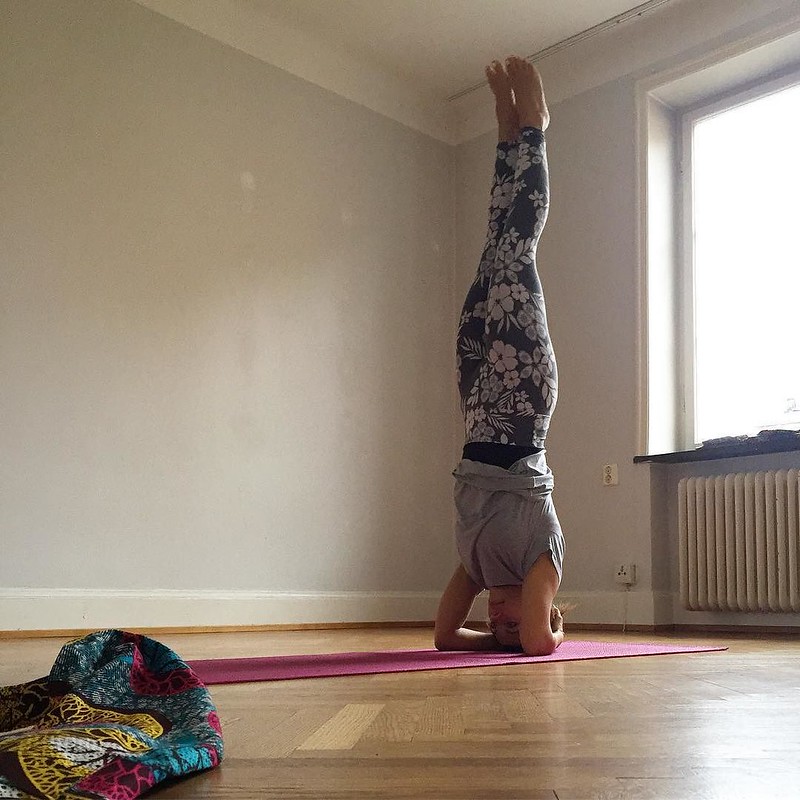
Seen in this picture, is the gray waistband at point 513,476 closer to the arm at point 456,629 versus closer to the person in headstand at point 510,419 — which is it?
the person in headstand at point 510,419

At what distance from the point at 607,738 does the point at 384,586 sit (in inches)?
152

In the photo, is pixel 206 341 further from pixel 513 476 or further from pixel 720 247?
pixel 720 247

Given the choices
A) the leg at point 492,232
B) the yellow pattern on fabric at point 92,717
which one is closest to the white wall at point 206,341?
the leg at point 492,232

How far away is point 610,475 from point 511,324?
207 cm

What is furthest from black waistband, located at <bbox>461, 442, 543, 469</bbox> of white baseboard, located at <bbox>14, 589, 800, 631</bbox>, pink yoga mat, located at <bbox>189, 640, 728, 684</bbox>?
white baseboard, located at <bbox>14, 589, 800, 631</bbox>

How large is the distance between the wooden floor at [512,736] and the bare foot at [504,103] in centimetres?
157

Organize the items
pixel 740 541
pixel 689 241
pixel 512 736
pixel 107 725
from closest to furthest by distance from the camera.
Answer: pixel 107 725
pixel 512 736
pixel 740 541
pixel 689 241

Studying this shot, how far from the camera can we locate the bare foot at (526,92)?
2762 mm

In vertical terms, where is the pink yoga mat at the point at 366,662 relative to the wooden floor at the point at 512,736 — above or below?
below

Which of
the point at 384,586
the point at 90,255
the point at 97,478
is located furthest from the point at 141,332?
the point at 384,586

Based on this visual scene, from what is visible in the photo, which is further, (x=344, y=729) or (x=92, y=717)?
(x=344, y=729)

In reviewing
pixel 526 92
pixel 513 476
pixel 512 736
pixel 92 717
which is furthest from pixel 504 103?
pixel 92 717

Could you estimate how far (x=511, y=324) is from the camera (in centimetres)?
265

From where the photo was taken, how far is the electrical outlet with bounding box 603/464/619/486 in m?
4.50
